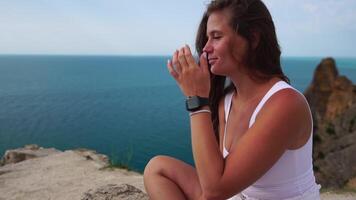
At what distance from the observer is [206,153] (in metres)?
2.17

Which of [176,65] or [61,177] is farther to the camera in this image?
[61,177]

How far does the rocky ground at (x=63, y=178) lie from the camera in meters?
7.93

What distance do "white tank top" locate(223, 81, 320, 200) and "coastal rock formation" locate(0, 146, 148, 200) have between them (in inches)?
182

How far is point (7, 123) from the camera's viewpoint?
47.2 meters

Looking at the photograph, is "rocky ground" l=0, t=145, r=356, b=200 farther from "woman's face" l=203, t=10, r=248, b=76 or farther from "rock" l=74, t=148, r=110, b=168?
"woman's face" l=203, t=10, r=248, b=76

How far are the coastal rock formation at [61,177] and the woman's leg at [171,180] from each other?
3773mm

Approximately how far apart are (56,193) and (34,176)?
2059 mm

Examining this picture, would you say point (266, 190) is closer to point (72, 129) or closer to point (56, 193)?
point (56, 193)

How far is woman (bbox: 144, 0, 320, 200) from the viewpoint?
2.07 m

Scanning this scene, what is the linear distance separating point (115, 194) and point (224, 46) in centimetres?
256

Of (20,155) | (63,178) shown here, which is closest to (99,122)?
(20,155)

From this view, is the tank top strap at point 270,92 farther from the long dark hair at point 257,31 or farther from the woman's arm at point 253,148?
the long dark hair at point 257,31

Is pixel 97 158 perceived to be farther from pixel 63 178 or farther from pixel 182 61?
pixel 182 61

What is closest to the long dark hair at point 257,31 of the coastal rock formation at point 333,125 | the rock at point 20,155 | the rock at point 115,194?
the rock at point 115,194
